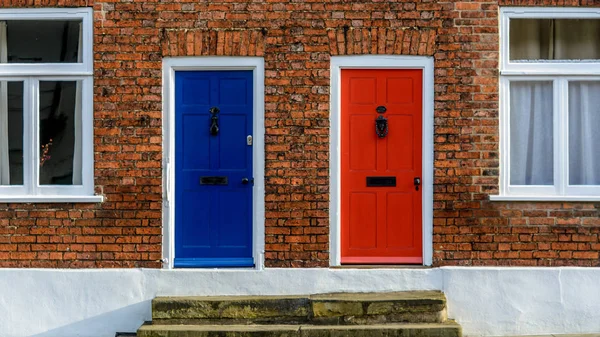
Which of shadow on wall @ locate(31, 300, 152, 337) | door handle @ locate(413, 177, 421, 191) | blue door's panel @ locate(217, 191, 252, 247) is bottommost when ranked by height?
shadow on wall @ locate(31, 300, 152, 337)

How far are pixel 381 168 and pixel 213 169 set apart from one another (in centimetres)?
177

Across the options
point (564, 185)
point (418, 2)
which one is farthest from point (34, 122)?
point (564, 185)

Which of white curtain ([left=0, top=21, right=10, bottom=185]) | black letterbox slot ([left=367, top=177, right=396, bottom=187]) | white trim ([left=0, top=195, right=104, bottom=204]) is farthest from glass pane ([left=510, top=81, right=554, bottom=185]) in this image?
white curtain ([left=0, top=21, right=10, bottom=185])

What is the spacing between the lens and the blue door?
8.52 m

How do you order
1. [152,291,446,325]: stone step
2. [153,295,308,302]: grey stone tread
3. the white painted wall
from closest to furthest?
1. [152,291,446,325]: stone step
2. [153,295,308,302]: grey stone tread
3. the white painted wall

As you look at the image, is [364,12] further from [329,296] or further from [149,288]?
[149,288]

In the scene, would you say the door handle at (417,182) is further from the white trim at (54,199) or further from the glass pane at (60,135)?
the glass pane at (60,135)

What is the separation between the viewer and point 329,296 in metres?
8.27

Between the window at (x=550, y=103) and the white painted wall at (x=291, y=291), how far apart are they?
95 cm

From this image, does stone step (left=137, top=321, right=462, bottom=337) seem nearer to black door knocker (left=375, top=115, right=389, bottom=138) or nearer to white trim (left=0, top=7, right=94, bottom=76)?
black door knocker (left=375, top=115, right=389, bottom=138)

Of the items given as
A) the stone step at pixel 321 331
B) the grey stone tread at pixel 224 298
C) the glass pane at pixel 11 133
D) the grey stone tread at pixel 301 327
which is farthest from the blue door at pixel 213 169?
the glass pane at pixel 11 133

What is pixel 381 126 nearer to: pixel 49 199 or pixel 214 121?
pixel 214 121

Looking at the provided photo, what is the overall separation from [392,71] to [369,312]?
2497 millimetres

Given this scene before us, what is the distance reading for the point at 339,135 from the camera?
27.9ft
